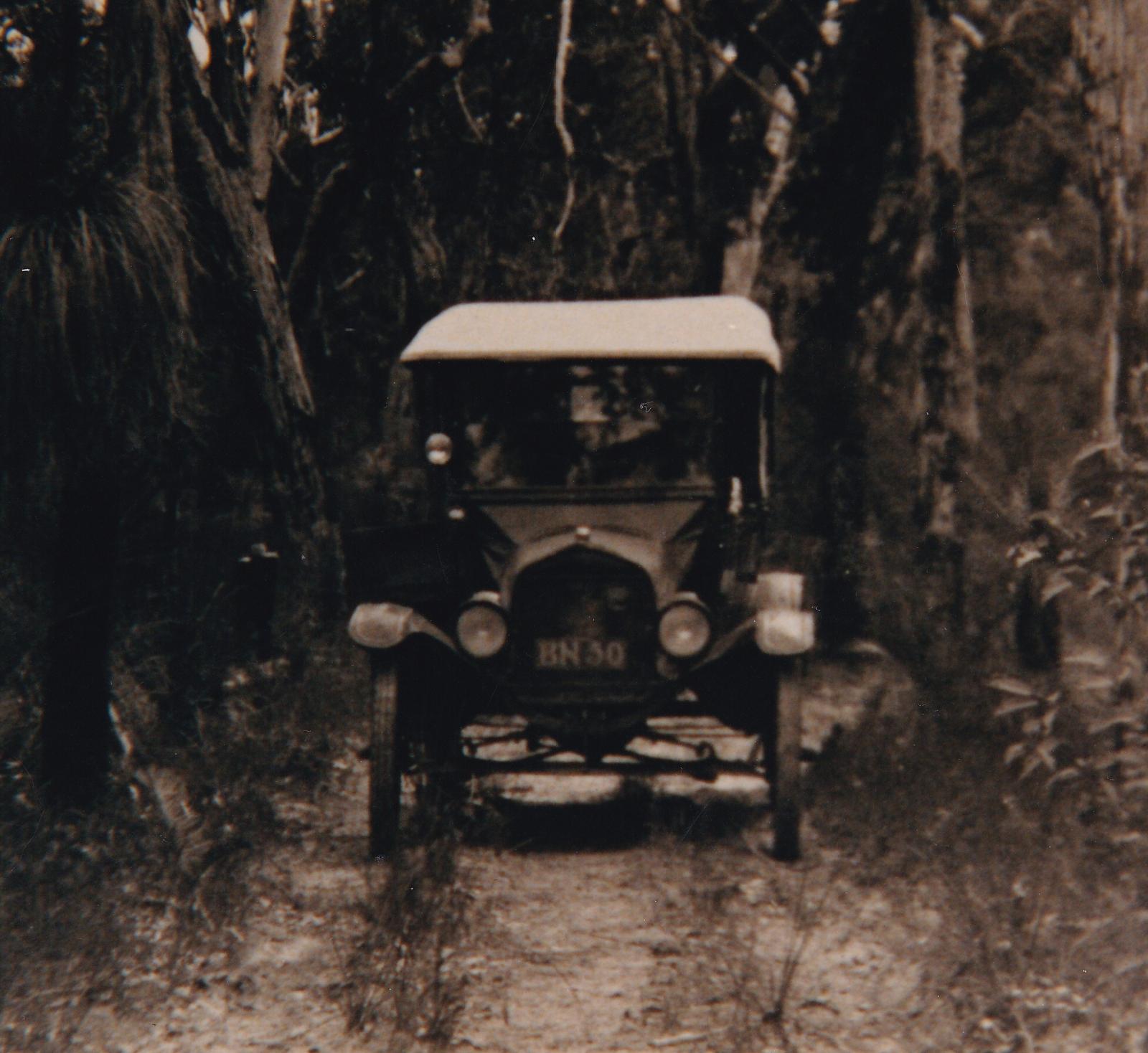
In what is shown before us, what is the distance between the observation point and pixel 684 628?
5375mm

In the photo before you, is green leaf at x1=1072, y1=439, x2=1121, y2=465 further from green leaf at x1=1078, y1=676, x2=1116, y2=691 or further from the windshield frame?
the windshield frame

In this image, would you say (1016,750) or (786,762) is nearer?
(1016,750)

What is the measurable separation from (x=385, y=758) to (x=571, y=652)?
93 cm

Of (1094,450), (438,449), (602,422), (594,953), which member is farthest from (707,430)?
(594,953)

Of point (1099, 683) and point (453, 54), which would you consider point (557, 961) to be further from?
point (453, 54)

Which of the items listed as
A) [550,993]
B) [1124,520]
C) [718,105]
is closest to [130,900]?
[550,993]

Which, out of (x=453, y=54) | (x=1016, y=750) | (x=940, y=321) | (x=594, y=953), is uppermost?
(x=453, y=54)

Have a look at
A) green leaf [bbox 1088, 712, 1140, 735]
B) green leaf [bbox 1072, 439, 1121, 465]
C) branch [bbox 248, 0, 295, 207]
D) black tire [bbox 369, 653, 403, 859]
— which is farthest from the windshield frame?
branch [bbox 248, 0, 295, 207]

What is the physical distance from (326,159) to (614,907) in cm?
950

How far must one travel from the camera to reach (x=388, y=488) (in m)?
15.3

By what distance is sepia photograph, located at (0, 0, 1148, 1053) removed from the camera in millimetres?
3834

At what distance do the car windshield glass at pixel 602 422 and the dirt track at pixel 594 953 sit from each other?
→ 1663 millimetres

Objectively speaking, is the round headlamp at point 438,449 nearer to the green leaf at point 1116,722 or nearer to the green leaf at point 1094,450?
the green leaf at point 1094,450

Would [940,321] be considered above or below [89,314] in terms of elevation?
below
